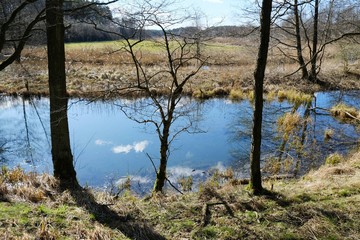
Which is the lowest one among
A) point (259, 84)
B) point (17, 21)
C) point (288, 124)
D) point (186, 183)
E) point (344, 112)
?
point (186, 183)

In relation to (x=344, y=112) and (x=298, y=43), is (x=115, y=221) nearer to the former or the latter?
(x=344, y=112)

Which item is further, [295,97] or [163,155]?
[295,97]

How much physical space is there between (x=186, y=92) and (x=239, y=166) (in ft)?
32.1

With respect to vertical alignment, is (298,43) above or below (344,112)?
above

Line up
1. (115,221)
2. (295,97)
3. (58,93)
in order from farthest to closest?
(295,97)
(58,93)
(115,221)

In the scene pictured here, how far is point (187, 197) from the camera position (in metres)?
5.83

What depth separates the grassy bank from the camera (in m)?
4.21

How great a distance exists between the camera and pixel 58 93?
6344 millimetres

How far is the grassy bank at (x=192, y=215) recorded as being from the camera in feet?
13.8

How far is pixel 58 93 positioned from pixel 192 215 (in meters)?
3.40

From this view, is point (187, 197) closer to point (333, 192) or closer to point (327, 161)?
point (333, 192)

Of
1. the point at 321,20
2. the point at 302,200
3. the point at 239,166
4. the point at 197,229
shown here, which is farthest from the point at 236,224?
the point at 321,20

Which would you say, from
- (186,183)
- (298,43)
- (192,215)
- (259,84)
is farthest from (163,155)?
(298,43)

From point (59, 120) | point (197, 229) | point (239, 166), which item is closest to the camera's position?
point (197, 229)
